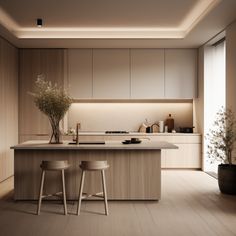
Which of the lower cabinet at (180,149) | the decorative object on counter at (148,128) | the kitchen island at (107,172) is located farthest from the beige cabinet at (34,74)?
the kitchen island at (107,172)

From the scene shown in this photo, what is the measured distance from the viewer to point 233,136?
589 cm

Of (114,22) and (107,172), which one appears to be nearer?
(107,172)

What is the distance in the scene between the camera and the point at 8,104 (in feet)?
24.2

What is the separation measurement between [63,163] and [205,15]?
10.3 ft

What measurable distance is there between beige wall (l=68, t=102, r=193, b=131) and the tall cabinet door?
585 mm

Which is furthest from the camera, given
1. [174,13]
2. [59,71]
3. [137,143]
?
[59,71]

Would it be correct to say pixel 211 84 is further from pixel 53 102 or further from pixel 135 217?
pixel 135 217

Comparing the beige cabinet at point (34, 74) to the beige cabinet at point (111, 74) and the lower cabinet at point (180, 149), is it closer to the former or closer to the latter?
the lower cabinet at point (180, 149)

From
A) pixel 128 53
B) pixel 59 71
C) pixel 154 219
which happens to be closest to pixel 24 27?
pixel 59 71

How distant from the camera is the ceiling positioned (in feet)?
18.8

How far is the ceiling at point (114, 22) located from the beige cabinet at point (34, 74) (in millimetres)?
272

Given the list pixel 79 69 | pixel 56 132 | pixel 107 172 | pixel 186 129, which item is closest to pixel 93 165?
pixel 107 172

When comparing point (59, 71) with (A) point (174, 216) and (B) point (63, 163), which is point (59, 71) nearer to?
(B) point (63, 163)

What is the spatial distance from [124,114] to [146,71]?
3.82ft
